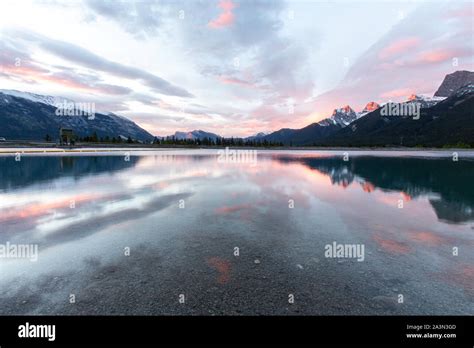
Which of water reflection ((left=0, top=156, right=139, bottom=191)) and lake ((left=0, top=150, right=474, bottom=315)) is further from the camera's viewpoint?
water reflection ((left=0, top=156, right=139, bottom=191))

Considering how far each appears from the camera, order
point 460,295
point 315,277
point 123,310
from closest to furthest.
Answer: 1. point 123,310
2. point 460,295
3. point 315,277

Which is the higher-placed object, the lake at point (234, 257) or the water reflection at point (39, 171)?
the water reflection at point (39, 171)

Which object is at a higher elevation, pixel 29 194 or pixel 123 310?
pixel 29 194

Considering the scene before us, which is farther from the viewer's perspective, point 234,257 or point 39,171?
point 39,171

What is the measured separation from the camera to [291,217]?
47.1 feet

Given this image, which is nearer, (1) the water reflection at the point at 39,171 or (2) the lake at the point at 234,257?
(2) the lake at the point at 234,257

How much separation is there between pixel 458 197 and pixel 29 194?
38129 mm

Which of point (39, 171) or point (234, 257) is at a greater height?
point (39, 171)

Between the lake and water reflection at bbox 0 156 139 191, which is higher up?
water reflection at bbox 0 156 139 191
